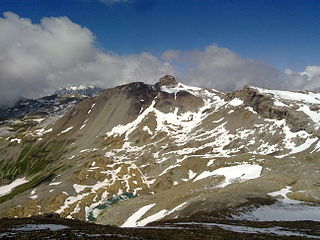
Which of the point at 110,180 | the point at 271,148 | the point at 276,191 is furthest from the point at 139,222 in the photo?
the point at 271,148

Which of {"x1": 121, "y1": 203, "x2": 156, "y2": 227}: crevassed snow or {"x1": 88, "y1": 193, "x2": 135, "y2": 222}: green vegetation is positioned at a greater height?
{"x1": 88, "y1": 193, "x2": 135, "y2": 222}: green vegetation

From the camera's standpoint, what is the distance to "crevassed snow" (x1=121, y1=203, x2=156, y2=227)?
95.3 metres

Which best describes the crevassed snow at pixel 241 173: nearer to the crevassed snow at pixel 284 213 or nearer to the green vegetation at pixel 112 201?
the crevassed snow at pixel 284 213

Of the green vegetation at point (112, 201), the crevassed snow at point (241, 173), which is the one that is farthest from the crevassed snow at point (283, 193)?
Answer: the green vegetation at point (112, 201)

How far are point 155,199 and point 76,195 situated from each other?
229 feet

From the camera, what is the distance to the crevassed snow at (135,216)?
313ft

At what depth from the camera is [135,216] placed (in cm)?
10219

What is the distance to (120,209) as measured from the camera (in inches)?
4537

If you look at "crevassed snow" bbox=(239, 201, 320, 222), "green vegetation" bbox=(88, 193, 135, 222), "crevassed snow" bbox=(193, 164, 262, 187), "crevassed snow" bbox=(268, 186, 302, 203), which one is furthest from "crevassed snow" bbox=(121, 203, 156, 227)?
"green vegetation" bbox=(88, 193, 135, 222)

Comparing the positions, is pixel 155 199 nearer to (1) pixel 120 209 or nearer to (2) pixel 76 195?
(1) pixel 120 209

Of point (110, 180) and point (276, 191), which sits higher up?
point (110, 180)

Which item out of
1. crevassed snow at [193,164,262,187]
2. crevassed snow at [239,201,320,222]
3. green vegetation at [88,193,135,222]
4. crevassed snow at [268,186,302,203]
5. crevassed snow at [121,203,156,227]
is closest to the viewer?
crevassed snow at [239,201,320,222]

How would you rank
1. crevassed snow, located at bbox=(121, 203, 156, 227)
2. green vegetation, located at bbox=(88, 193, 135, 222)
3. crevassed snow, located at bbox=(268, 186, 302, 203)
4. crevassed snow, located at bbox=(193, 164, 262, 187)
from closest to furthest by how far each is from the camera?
crevassed snow, located at bbox=(268, 186, 302, 203) → crevassed snow, located at bbox=(121, 203, 156, 227) → crevassed snow, located at bbox=(193, 164, 262, 187) → green vegetation, located at bbox=(88, 193, 135, 222)

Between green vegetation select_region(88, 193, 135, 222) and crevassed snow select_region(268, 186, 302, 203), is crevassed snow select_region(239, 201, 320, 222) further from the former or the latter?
green vegetation select_region(88, 193, 135, 222)
